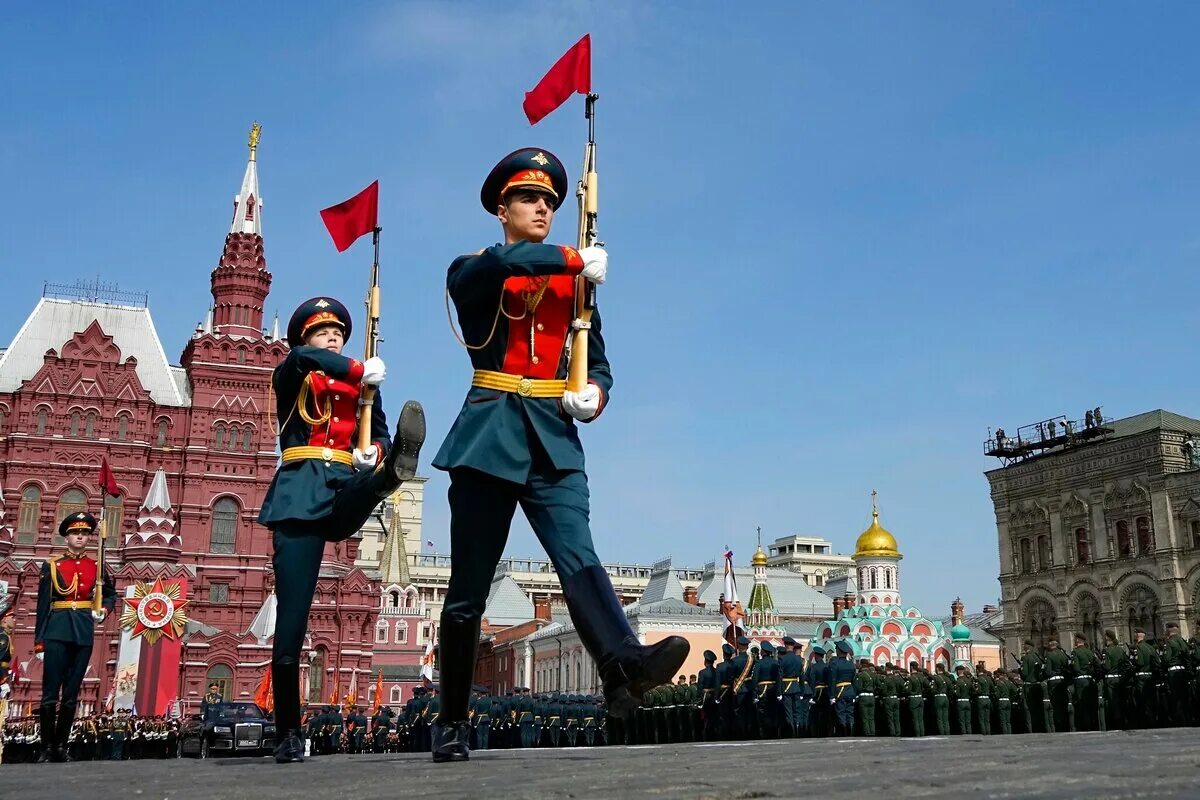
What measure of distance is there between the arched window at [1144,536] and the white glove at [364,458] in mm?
40063

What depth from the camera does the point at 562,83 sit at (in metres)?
6.01

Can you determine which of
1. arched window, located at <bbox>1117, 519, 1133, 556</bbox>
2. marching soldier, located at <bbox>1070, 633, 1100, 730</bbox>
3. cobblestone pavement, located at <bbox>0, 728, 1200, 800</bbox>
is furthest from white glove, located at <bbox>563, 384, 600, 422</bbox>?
arched window, located at <bbox>1117, 519, 1133, 556</bbox>

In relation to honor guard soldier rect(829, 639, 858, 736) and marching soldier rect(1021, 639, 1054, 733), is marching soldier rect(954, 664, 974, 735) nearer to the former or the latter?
marching soldier rect(1021, 639, 1054, 733)

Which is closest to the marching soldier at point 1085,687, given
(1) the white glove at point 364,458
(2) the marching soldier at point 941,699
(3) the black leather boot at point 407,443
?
(2) the marching soldier at point 941,699

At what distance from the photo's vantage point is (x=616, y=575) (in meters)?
102

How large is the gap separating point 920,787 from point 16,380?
4529cm

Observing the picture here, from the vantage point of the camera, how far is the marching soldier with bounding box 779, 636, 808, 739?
15.1 metres

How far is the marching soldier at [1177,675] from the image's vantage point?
13.3 meters

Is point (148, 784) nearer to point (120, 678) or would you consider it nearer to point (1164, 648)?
point (1164, 648)

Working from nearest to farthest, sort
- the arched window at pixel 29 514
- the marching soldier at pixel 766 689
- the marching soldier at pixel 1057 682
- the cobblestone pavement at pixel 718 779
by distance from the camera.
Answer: the cobblestone pavement at pixel 718 779, the marching soldier at pixel 1057 682, the marching soldier at pixel 766 689, the arched window at pixel 29 514

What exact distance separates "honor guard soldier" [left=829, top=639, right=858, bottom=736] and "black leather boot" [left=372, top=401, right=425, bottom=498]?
10.3 m

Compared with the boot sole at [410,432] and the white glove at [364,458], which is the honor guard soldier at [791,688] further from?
the boot sole at [410,432]

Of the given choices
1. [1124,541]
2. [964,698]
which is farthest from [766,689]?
[1124,541]

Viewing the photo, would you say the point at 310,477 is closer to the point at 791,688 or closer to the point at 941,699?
the point at 791,688
